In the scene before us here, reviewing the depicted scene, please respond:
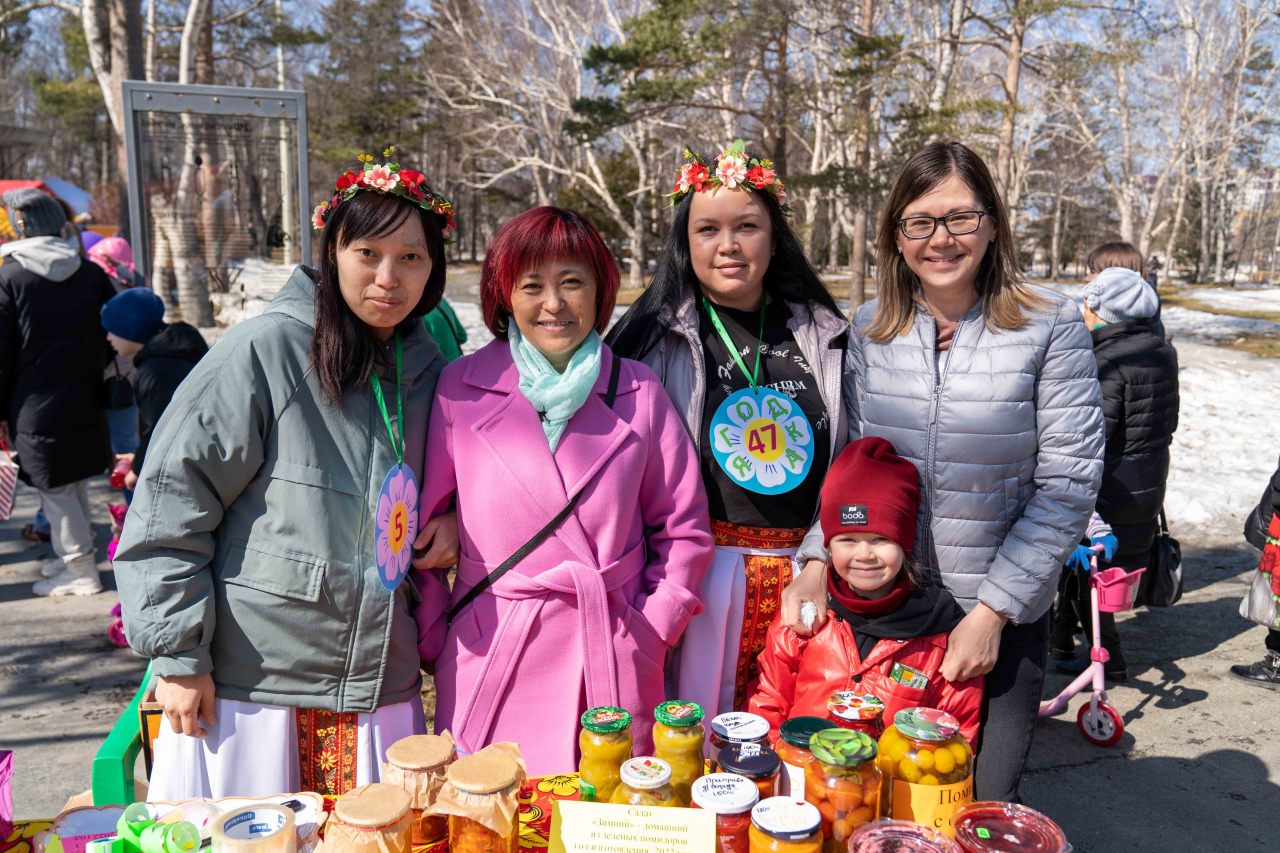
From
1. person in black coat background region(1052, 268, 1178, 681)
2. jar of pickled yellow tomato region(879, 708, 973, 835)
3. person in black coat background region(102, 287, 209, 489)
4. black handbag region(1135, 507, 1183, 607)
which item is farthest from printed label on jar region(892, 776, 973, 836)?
black handbag region(1135, 507, 1183, 607)

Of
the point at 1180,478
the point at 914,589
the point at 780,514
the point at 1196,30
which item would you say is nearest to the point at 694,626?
the point at 780,514

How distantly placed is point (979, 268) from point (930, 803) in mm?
1311

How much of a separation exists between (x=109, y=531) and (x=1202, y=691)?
23.1ft

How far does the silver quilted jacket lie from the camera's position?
2104 mm

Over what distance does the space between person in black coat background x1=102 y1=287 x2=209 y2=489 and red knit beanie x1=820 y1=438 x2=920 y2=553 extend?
2.94 m

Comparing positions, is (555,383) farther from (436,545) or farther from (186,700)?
(186,700)

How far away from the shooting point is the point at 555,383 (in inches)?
83.9

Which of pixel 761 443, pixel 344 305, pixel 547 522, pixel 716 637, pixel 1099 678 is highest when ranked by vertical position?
pixel 344 305

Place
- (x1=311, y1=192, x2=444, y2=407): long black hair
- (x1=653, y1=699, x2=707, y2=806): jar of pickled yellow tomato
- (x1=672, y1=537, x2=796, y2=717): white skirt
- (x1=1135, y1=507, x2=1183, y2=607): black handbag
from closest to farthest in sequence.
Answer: (x1=653, y1=699, x2=707, y2=806): jar of pickled yellow tomato
(x1=311, y1=192, x2=444, y2=407): long black hair
(x1=672, y1=537, x2=796, y2=717): white skirt
(x1=1135, y1=507, x2=1183, y2=607): black handbag

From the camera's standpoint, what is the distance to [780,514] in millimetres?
2461

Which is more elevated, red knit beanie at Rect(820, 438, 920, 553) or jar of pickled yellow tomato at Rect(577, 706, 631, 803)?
red knit beanie at Rect(820, 438, 920, 553)

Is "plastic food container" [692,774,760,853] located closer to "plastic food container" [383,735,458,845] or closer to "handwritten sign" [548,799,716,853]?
"handwritten sign" [548,799,716,853]

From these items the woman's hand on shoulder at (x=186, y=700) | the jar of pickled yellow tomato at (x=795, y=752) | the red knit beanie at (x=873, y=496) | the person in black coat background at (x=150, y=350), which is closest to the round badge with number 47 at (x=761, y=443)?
the red knit beanie at (x=873, y=496)

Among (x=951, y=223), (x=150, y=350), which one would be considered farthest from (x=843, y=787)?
(x=150, y=350)
